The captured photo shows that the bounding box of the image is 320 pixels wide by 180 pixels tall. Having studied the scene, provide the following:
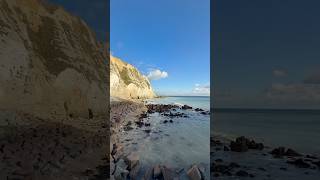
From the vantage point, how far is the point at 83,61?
22312mm

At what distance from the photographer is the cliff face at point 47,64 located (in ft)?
43.8

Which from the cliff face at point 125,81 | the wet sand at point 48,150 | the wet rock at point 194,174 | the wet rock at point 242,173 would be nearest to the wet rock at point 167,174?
the wet rock at point 194,174

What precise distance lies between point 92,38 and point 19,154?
18.7 m

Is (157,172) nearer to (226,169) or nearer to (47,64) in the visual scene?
(226,169)

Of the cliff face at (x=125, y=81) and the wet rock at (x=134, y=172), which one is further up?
the cliff face at (x=125, y=81)

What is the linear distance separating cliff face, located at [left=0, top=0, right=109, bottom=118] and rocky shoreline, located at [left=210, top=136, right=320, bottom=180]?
791 centimetres

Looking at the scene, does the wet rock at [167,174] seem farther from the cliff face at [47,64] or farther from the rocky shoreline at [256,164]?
the cliff face at [47,64]

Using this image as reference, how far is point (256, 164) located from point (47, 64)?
38.1 ft

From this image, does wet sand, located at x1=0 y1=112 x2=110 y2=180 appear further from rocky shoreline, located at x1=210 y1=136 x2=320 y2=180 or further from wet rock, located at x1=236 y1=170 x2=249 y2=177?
wet rock, located at x1=236 y1=170 x2=249 y2=177

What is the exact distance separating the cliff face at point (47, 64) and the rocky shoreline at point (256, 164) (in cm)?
791

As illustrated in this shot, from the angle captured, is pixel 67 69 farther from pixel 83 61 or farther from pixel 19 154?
pixel 19 154

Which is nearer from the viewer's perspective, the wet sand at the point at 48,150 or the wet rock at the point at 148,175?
the wet sand at the point at 48,150

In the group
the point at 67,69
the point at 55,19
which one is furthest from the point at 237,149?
the point at 55,19

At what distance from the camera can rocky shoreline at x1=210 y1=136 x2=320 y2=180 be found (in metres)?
12.0
